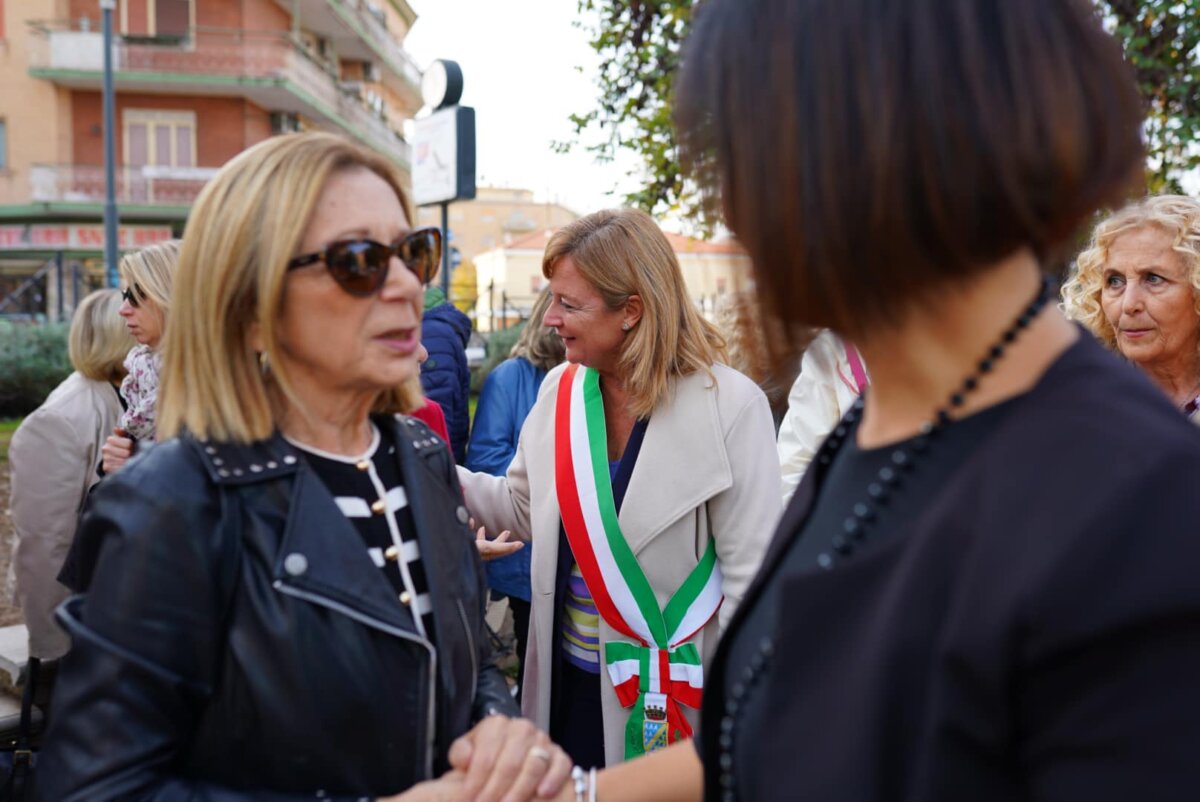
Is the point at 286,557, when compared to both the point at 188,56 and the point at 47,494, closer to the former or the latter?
the point at 47,494

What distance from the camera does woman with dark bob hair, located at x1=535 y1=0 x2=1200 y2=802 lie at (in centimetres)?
82

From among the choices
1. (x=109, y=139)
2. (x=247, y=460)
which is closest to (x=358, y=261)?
(x=247, y=460)

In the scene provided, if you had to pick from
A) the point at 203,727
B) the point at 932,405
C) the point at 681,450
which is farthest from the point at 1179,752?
the point at 681,450

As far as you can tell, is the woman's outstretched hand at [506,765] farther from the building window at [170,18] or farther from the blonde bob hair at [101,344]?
the building window at [170,18]

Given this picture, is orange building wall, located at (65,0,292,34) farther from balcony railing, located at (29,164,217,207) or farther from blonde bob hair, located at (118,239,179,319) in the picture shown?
blonde bob hair, located at (118,239,179,319)

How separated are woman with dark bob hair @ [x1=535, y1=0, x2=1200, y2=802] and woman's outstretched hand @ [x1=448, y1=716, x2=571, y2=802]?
2.01 ft

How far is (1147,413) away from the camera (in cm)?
90

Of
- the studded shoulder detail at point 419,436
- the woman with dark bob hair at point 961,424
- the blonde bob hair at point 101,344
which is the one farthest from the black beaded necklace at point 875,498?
the blonde bob hair at point 101,344

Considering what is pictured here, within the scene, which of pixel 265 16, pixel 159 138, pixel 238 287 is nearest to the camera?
pixel 238 287

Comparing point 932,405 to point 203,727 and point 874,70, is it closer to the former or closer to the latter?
point 874,70

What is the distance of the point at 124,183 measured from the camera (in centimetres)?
2912

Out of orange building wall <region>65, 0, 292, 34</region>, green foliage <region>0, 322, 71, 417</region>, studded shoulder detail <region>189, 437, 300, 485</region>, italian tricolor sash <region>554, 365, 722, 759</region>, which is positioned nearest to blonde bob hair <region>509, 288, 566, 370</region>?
italian tricolor sash <region>554, 365, 722, 759</region>

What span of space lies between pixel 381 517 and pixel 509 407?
298 centimetres

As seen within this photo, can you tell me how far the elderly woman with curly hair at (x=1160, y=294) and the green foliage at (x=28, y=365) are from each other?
1711 centimetres
